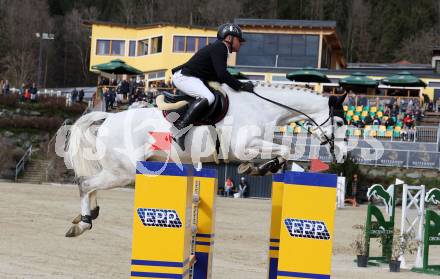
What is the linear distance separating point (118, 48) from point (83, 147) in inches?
1764

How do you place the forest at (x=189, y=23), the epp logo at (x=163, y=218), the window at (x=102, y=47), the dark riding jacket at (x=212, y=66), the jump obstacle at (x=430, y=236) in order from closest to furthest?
the epp logo at (x=163, y=218) < the dark riding jacket at (x=212, y=66) < the jump obstacle at (x=430, y=236) < the window at (x=102, y=47) < the forest at (x=189, y=23)

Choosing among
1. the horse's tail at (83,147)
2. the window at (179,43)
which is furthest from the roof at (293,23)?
the horse's tail at (83,147)

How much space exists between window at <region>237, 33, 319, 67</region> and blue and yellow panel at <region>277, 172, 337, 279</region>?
132 ft

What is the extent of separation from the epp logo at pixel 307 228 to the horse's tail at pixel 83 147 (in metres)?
2.83

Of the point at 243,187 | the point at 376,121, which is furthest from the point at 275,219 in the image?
the point at 376,121

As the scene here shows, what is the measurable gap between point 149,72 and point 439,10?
33.7 meters

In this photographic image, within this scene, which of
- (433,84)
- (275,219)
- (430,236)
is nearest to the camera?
(275,219)

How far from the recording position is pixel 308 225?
623 centimetres

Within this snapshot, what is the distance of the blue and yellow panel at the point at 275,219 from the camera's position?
7504 millimetres

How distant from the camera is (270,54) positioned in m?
46.4

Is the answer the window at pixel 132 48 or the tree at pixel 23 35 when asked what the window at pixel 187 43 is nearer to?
the window at pixel 132 48

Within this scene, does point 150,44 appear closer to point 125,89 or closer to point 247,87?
point 125,89

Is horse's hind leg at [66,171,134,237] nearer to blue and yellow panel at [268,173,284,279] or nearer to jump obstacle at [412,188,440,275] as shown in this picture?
Answer: blue and yellow panel at [268,173,284,279]

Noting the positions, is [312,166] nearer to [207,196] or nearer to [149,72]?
[207,196]
